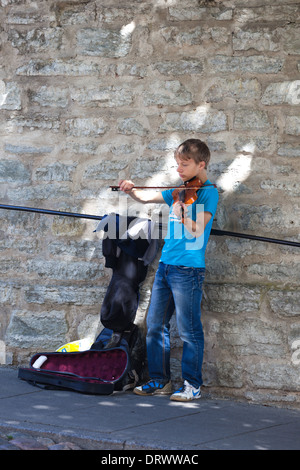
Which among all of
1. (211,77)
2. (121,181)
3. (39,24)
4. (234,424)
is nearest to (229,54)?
(211,77)

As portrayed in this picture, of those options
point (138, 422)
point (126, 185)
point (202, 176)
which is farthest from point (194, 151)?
point (138, 422)

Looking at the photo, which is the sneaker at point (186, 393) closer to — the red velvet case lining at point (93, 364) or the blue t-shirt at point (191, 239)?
the red velvet case lining at point (93, 364)

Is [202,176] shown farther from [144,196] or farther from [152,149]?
[152,149]

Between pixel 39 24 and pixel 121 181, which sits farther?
pixel 39 24

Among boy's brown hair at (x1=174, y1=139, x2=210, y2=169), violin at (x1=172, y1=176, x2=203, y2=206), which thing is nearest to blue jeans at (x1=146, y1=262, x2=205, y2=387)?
violin at (x1=172, y1=176, x2=203, y2=206)

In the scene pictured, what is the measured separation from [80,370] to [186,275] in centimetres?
95

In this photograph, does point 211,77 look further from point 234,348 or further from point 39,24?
point 234,348

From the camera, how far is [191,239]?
4.51 meters

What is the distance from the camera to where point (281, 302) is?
181 inches

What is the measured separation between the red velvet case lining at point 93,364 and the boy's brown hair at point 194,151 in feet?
4.28

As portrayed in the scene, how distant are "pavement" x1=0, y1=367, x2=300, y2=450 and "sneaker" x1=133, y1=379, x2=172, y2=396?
0.18 feet

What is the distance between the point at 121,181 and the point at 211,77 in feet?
3.03

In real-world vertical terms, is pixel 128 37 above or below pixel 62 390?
above

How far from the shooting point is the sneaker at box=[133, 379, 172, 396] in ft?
15.1
